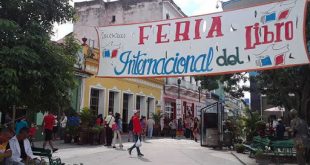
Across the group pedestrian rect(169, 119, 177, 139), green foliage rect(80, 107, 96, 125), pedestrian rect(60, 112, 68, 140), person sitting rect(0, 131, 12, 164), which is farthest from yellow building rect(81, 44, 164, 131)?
person sitting rect(0, 131, 12, 164)

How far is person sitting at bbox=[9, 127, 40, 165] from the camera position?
7.15m

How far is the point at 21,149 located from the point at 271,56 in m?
4.92

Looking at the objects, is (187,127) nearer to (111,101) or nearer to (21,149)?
(111,101)

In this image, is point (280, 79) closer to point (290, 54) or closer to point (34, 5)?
point (290, 54)

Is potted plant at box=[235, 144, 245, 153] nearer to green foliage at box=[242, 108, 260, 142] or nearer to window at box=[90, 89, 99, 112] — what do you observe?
green foliage at box=[242, 108, 260, 142]

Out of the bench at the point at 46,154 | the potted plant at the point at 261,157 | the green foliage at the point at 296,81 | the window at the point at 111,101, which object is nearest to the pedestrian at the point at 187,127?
the window at the point at 111,101

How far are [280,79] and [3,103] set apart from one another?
11.4 meters

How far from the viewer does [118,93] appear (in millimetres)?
28625

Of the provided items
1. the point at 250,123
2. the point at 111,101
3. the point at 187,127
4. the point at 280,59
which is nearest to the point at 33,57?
the point at 280,59

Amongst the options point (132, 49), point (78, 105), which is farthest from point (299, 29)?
point (78, 105)

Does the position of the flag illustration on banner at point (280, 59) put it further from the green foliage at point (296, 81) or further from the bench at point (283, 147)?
the green foliage at point (296, 81)

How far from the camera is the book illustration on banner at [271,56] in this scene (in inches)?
247

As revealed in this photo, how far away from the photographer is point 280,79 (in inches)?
600

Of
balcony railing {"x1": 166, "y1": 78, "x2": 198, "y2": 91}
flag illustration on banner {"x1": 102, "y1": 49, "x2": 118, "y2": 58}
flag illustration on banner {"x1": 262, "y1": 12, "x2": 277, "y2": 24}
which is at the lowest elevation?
flag illustration on banner {"x1": 102, "y1": 49, "x2": 118, "y2": 58}
